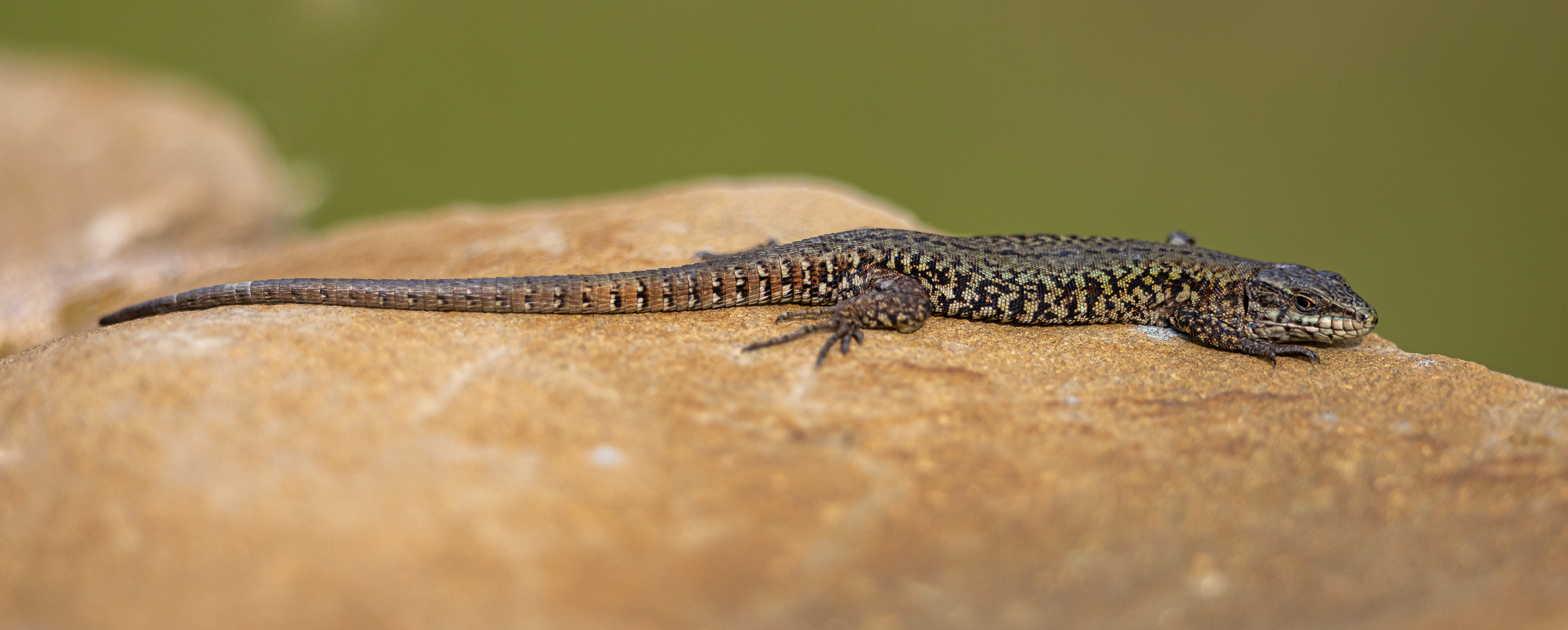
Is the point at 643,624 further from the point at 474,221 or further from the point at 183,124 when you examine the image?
the point at 183,124

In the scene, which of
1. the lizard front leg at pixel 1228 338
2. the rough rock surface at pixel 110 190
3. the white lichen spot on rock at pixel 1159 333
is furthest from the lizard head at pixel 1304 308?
the rough rock surface at pixel 110 190

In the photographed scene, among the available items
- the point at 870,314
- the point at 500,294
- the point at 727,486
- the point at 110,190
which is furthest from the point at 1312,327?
the point at 110,190

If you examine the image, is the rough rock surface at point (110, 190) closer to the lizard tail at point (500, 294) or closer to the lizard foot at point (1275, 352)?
the lizard tail at point (500, 294)

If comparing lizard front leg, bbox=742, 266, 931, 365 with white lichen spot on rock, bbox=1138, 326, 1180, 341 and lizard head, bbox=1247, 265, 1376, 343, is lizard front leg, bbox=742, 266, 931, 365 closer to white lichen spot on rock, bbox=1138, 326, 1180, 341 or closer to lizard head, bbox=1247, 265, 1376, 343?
white lichen spot on rock, bbox=1138, 326, 1180, 341

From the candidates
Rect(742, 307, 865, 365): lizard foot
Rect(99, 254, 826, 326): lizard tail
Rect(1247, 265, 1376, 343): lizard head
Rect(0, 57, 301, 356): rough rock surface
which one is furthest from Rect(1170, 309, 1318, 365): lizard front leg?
Rect(0, 57, 301, 356): rough rock surface

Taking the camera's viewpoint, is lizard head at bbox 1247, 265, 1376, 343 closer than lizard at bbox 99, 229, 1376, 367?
No

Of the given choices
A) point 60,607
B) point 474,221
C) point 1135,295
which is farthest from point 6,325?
point 1135,295

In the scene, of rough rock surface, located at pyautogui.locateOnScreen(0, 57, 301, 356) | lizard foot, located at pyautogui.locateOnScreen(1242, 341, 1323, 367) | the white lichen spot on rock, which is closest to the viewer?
lizard foot, located at pyautogui.locateOnScreen(1242, 341, 1323, 367)
